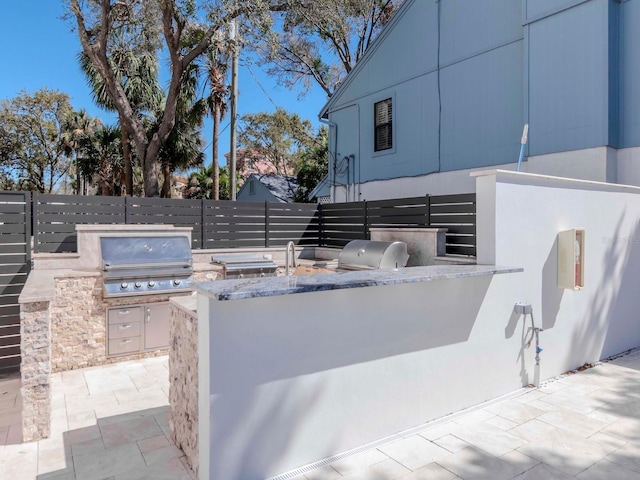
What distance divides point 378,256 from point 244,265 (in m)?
2.32

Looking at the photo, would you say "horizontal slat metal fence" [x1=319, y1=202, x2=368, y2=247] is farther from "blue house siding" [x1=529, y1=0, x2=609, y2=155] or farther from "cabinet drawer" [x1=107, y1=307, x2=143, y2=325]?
"cabinet drawer" [x1=107, y1=307, x2=143, y2=325]

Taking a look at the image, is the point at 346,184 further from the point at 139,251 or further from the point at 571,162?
the point at 139,251

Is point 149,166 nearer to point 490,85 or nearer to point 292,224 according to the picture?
point 292,224

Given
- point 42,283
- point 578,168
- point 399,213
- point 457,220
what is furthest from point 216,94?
point 578,168

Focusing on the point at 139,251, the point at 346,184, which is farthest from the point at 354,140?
the point at 139,251

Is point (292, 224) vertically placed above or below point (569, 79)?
below

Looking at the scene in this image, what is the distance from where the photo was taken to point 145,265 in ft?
18.6

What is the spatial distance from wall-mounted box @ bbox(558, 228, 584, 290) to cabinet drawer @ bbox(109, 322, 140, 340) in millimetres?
5347

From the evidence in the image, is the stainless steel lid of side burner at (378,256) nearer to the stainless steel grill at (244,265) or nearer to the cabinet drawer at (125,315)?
the stainless steel grill at (244,265)

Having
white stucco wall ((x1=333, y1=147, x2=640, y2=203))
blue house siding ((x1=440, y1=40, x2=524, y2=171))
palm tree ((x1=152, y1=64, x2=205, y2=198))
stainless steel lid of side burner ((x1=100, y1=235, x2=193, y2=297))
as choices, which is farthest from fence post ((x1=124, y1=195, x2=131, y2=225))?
palm tree ((x1=152, y1=64, x2=205, y2=198))

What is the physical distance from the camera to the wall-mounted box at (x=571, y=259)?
4.62 m

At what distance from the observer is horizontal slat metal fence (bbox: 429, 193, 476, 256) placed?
18.0 feet

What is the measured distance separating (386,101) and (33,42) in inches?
710

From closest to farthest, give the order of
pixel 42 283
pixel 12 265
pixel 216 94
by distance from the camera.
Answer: pixel 42 283, pixel 12 265, pixel 216 94
